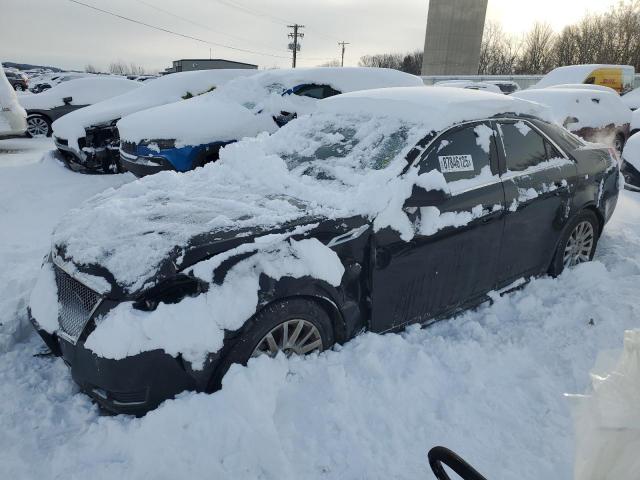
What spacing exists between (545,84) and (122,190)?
51.0 feet

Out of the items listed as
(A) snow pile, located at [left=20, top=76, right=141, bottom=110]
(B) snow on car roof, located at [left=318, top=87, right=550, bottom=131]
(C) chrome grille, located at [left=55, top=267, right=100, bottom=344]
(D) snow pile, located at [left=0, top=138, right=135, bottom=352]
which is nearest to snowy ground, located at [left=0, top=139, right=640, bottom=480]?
(D) snow pile, located at [left=0, top=138, right=135, bottom=352]

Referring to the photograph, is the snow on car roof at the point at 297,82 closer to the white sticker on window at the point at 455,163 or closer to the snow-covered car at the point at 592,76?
the white sticker on window at the point at 455,163

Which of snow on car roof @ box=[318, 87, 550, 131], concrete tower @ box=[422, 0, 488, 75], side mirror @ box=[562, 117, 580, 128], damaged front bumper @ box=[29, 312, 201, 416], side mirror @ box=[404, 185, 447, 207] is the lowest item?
damaged front bumper @ box=[29, 312, 201, 416]

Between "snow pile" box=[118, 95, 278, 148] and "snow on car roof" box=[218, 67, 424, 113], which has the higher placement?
"snow on car roof" box=[218, 67, 424, 113]

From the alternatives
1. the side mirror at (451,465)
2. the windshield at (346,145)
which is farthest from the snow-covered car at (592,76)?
the side mirror at (451,465)

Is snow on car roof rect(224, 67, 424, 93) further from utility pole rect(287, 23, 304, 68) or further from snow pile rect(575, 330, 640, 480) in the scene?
utility pole rect(287, 23, 304, 68)

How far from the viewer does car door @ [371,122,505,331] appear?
2812 millimetres

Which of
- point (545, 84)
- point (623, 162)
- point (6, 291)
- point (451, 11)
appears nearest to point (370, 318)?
point (6, 291)

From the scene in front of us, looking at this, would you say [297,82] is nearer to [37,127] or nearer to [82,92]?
[82,92]

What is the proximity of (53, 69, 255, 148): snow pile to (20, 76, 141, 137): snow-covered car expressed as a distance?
9.27 ft

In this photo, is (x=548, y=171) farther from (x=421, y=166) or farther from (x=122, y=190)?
(x=122, y=190)

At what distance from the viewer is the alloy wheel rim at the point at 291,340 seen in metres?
2.41

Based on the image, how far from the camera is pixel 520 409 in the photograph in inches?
100

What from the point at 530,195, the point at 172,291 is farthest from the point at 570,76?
the point at 172,291
